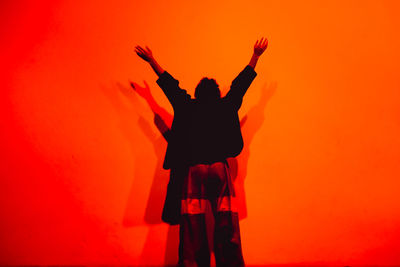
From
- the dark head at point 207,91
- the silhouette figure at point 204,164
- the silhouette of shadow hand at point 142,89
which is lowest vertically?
the silhouette figure at point 204,164

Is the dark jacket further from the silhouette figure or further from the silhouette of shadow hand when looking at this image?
the silhouette of shadow hand

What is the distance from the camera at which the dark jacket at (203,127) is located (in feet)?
4.38

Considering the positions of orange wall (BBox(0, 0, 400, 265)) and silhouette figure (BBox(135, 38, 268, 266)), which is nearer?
silhouette figure (BBox(135, 38, 268, 266))

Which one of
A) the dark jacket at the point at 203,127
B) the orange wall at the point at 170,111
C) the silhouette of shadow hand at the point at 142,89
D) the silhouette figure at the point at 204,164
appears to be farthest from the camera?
the silhouette of shadow hand at the point at 142,89

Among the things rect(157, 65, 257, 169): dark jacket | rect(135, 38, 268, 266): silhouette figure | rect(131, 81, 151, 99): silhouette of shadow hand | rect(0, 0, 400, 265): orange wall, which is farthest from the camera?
rect(131, 81, 151, 99): silhouette of shadow hand

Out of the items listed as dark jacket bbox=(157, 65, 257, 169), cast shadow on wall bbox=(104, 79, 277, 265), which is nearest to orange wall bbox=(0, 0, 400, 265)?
cast shadow on wall bbox=(104, 79, 277, 265)

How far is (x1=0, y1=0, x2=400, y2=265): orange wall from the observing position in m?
1.64

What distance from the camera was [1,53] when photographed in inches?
77.7

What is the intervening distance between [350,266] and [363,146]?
81cm

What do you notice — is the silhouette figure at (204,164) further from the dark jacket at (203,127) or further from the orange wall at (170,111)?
the orange wall at (170,111)

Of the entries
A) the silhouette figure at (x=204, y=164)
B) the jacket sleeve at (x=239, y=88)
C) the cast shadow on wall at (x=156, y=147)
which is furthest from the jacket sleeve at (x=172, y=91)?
the cast shadow on wall at (x=156, y=147)

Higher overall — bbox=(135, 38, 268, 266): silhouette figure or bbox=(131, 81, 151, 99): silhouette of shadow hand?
bbox=(131, 81, 151, 99): silhouette of shadow hand

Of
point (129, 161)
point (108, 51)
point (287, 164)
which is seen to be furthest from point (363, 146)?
point (108, 51)

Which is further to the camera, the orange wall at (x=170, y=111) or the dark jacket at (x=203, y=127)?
the orange wall at (x=170, y=111)
